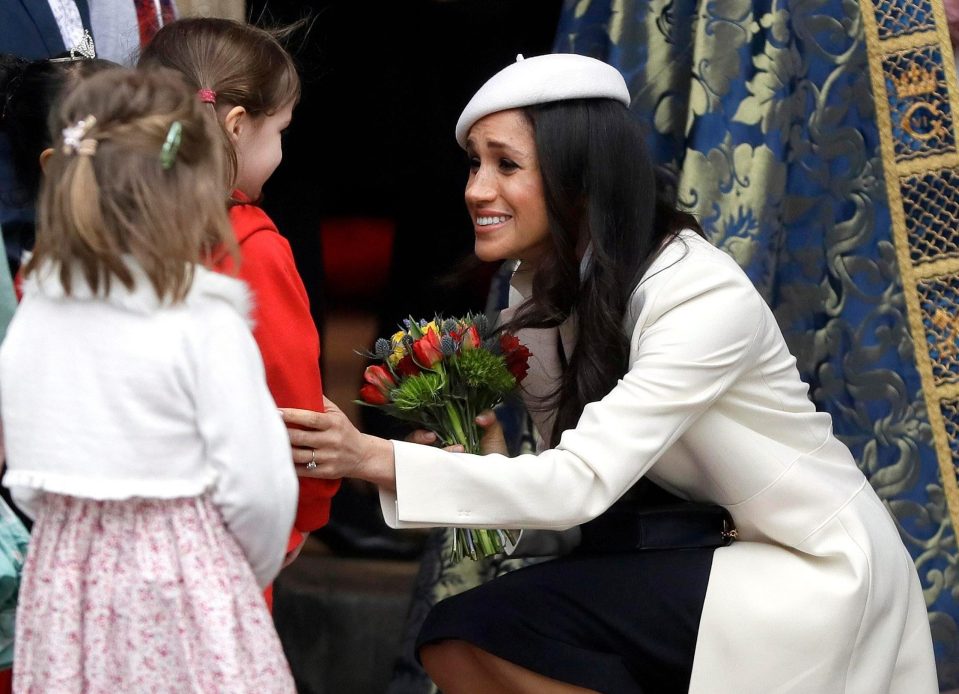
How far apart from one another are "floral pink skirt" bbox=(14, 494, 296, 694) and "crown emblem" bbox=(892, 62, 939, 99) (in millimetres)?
2224

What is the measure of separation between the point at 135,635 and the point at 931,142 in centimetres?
239

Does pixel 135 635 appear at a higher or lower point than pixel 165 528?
lower

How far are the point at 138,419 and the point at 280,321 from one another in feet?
1.29

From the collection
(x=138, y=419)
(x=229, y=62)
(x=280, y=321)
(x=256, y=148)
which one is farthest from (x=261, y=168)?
(x=138, y=419)

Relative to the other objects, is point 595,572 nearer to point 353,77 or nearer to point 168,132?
point 168,132

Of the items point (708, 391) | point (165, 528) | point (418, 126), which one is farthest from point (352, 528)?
point (165, 528)

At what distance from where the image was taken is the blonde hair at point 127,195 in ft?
5.85

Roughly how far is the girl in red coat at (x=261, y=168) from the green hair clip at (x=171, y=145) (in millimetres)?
281

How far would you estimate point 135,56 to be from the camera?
2.68 meters

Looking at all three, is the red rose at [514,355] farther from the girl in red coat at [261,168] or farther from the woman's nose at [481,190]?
the girl in red coat at [261,168]

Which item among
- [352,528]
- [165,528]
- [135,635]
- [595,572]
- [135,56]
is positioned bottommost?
[352,528]

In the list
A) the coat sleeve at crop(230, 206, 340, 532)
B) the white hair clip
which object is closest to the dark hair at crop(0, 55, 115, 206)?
the coat sleeve at crop(230, 206, 340, 532)

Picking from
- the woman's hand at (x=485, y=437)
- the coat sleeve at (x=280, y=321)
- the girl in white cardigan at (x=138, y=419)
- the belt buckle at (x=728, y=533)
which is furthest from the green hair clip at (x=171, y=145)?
the belt buckle at (x=728, y=533)

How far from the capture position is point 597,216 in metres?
2.48
